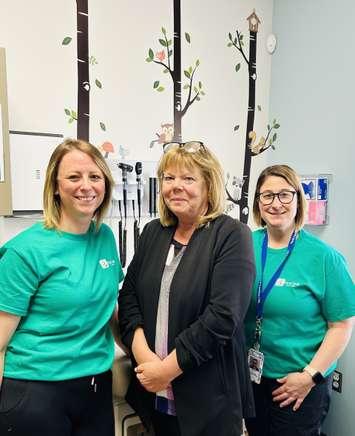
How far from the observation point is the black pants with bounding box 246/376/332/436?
145 centimetres

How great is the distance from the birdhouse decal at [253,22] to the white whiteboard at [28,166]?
1.44 meters


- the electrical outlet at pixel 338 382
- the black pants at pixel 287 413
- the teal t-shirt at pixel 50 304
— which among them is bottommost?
the electrical outlet at pixel 338 382

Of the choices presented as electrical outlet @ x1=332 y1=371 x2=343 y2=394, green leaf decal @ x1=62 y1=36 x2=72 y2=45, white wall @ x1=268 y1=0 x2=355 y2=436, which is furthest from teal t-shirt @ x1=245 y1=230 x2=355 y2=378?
green leaf decal @ x1=62 y1=36 x2=72 y2=45

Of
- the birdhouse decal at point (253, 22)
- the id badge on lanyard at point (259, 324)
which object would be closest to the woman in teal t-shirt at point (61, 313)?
the id badge on lanyard at point (259, 324)

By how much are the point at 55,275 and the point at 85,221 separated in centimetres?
21

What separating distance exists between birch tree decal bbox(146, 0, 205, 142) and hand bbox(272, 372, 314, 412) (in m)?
1.40

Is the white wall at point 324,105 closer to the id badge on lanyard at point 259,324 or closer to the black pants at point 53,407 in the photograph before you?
the id badge on lanyard at point 259,324

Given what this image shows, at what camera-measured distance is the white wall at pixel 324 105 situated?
2.12m

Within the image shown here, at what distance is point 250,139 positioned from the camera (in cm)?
259

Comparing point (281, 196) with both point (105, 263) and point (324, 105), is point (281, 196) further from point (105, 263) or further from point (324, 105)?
point (324, 105)

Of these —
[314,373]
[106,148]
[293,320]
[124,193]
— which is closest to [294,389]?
[314,373]

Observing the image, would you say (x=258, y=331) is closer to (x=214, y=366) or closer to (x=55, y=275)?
(x=214, y=366)

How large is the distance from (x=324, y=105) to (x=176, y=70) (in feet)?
2.77

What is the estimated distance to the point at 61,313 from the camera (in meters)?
1.20
